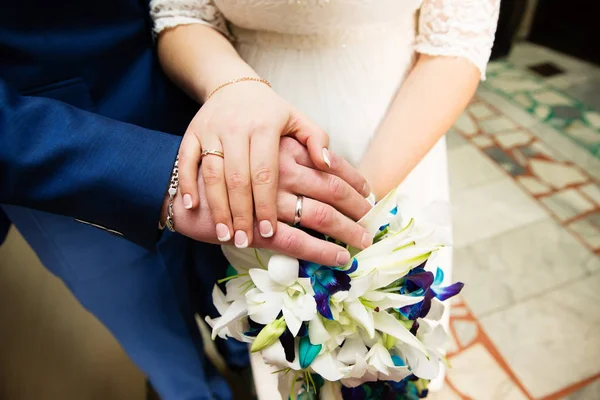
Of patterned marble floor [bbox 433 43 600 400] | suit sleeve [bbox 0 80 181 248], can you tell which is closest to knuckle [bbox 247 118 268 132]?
suit sleeve [bbox 0 80 181 248]

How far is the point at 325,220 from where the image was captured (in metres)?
0.55

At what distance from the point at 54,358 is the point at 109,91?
115 centimetres

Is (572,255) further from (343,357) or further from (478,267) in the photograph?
(343,357)

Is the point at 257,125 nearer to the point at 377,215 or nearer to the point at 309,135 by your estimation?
the point at 309,135

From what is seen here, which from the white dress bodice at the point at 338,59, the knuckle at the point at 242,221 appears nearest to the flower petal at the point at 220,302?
the knuckle at the point at 242,221

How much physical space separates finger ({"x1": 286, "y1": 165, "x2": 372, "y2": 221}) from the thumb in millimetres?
15

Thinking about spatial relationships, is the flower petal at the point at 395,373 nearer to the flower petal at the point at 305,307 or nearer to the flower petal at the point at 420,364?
the flower petal at the point at 420,364

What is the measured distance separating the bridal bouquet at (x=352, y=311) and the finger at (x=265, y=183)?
1.7 inches

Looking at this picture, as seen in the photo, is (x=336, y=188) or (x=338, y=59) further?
(x=338, y=59)

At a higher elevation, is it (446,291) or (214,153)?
(214,153)

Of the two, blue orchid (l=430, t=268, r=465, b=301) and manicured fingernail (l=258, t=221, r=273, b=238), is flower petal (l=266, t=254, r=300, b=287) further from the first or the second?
blue orchid (l=430, t=268, r=465, b=301)

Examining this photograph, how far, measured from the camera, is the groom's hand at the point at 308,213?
54cm

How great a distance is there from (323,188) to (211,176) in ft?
0.46

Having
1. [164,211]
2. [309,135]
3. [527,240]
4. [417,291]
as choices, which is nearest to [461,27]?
[309,135]
